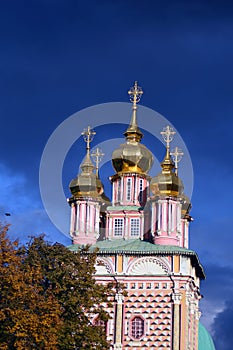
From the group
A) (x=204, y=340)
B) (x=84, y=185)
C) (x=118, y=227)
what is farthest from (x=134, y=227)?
(x=204, y=340)

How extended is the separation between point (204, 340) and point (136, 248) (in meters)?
11.7

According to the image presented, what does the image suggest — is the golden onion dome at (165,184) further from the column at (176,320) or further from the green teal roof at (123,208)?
the column at (176,320)

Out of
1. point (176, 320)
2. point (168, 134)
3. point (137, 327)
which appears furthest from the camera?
point (168, 134)

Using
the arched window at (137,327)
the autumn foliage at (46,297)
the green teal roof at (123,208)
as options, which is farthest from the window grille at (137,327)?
the autumn foliage at (46,297)

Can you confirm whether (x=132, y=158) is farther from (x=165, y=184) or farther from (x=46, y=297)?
(x=46, y=297)

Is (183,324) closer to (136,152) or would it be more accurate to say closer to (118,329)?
(118,329)

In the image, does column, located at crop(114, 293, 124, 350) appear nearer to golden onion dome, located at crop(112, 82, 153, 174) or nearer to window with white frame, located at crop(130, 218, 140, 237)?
window with white frame, located at crop(130, 218, 140, 237)

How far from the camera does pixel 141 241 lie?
47.1 metres

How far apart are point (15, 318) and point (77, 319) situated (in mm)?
3572

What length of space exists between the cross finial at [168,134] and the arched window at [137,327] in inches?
388

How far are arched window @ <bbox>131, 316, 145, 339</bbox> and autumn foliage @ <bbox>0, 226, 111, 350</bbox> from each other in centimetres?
853

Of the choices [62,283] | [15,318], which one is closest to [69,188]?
[62,283]

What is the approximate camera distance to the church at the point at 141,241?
4469 centimetres

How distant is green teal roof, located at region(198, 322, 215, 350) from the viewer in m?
53.9
